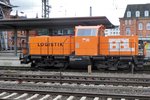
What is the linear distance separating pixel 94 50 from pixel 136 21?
65.2 metres

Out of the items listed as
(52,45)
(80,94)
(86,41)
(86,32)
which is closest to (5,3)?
(52,45)

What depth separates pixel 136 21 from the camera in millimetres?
82750

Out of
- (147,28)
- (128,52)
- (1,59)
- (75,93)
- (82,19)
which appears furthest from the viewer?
(147,28)

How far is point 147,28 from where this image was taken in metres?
80.4

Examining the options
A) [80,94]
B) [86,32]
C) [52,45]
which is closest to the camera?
[80,94]

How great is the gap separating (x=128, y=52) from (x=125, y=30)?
213 feet

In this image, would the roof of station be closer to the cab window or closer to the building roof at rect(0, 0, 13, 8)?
the cab window

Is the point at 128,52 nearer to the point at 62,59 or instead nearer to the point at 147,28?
the point at 62,59

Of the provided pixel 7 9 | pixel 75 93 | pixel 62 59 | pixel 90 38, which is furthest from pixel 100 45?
pixel 7 9

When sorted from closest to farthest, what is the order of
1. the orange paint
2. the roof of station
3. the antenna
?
the orange paint → the roof of station → the antenna

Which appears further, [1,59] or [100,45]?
[1,59]

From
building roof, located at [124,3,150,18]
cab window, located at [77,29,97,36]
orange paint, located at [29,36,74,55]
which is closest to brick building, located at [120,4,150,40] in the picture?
building roof, located at [124,3,150,18]

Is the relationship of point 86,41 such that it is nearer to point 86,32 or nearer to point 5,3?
point 86,32

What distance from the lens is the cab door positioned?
792 inches
